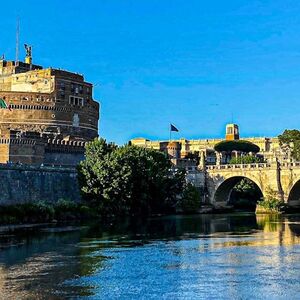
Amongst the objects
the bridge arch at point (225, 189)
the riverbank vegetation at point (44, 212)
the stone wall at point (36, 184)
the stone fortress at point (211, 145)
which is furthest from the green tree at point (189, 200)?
the stone fortress at point (211, 145)

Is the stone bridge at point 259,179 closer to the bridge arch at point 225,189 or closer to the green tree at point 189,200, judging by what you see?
the bridge arch at point 225,189

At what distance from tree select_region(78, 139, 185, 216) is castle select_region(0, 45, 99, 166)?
537 inches

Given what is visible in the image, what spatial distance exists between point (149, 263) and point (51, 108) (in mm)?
60814

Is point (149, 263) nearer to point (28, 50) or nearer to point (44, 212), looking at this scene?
point (44, 212)

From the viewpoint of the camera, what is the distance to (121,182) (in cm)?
5850

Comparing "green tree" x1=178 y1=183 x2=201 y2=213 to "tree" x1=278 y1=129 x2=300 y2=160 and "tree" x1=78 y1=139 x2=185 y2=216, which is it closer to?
"tree" x1=78 y1=139 x2=185 y2=216

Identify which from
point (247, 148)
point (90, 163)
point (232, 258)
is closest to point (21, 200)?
point (90, 163)

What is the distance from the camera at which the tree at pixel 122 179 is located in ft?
191

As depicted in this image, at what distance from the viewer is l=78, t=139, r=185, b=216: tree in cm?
5831

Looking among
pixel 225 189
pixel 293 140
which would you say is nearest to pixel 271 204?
pixel 225 189

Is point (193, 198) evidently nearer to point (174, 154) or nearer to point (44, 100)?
point (44, 100)

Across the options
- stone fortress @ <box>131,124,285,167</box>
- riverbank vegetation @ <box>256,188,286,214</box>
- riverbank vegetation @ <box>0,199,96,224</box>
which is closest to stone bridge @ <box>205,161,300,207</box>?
riverbank vegetation @ <box>256,188,286,214</box>

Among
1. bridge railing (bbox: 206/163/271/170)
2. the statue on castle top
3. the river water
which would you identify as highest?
the statue on castle top

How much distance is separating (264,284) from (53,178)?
39.2 metres
